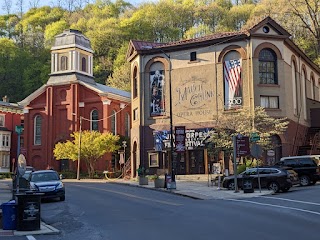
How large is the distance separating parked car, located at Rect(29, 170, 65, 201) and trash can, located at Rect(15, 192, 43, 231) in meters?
8.71

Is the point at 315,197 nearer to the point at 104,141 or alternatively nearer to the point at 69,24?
the point at 104,141

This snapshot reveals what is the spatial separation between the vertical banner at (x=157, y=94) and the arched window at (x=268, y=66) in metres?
9.07

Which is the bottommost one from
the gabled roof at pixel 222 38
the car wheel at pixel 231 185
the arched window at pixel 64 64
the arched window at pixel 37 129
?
the car wheel at pixel 231 185

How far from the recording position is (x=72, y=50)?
6222cm

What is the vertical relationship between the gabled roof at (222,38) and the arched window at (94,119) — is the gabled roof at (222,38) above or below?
above

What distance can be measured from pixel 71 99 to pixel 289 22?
30161mm

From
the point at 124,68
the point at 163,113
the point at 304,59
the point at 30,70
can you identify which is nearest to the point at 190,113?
the point at 163,113

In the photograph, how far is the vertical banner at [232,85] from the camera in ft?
127

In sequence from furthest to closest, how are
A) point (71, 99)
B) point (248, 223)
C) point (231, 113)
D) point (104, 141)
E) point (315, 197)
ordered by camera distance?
point (71, 99)
point (104, 141)
point (231, 113)
point (315, 197)
point (248, 223)

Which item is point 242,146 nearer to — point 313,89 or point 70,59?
point 313,89

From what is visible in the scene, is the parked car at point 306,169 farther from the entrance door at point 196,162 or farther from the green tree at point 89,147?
the green tree at point 89,147

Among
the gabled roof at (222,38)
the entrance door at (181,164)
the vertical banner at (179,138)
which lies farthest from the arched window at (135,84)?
the vertical banner at (179,138)

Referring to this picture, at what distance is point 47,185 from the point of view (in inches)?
884

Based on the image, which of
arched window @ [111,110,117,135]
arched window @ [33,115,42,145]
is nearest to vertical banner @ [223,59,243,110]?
arched window @ [111,110,117,135]
